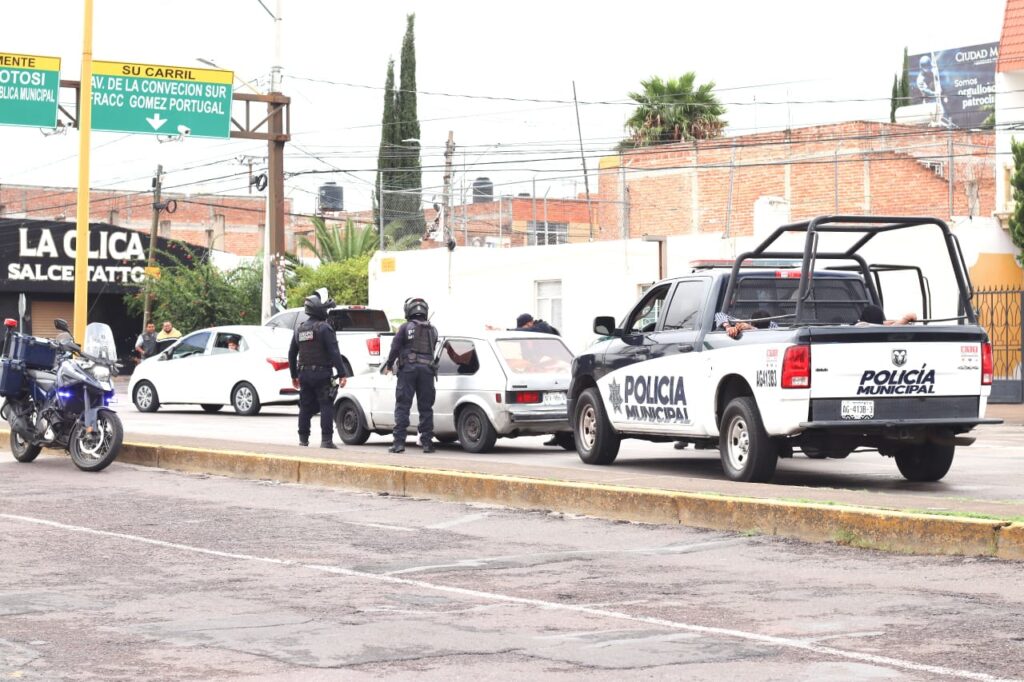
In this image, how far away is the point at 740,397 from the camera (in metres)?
13.4

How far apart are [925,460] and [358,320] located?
15.5 m

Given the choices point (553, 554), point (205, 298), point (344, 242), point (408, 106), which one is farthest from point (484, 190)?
point (553, 554)

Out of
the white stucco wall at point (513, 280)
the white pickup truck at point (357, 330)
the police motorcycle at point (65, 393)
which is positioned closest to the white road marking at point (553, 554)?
the police motorcycle at point (65, 393)

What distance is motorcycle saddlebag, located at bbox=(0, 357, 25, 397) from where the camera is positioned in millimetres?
16438

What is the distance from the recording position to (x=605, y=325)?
51.1 feet

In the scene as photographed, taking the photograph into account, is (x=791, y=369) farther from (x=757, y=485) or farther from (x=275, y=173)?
(x=275, y=173)

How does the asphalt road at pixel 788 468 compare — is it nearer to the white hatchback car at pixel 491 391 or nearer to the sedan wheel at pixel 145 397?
the white hatchback car at pixel 491 391

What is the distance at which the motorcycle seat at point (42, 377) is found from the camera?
16.4m

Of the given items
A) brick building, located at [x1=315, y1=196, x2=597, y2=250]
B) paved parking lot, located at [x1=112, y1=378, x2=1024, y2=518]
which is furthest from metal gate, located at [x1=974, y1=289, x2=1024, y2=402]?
brick building, located at [x1=315, y1=196, x2=597, y2=250]

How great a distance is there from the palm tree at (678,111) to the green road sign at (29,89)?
77.4 feet

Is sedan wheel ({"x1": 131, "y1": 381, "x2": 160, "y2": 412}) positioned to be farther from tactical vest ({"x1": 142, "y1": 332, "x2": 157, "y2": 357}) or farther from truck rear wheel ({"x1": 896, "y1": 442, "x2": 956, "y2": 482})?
truck rear wheel ({"x1": 896, "y1": 442, "x2": 956, "y2": 482})

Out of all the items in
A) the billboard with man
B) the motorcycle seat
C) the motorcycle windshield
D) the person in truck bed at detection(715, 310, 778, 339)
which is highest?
the billboard with man

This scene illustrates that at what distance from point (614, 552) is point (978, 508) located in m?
2.52

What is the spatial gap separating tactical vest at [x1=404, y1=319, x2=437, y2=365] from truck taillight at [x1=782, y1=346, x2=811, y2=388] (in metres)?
5.89
